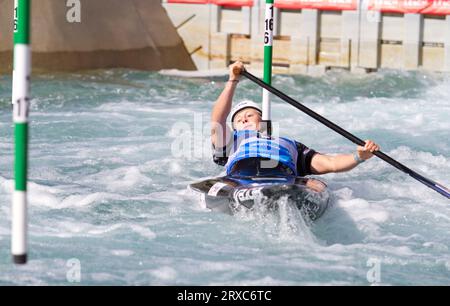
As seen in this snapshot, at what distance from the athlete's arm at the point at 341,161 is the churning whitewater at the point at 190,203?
290 millimetres

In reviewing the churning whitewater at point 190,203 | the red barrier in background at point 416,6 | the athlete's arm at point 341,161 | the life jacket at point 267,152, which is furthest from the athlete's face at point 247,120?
the red barrier in background at point 416,6

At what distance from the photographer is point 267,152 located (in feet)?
23.8

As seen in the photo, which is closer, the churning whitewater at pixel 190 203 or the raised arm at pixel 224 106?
the churning whitewater at pixel 190 203

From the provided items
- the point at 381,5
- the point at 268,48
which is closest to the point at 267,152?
the point at 268,48

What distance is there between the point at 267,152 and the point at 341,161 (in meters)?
0.50

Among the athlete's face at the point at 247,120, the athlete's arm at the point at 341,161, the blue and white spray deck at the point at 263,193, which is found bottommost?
the blue and white spray deck at the point at 263,193

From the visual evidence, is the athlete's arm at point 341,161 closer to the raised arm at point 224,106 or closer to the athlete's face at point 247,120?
the athlete's face at point 247,120

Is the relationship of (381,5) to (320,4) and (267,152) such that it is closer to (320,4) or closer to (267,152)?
(320,4)

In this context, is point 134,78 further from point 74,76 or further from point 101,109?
point 101,109

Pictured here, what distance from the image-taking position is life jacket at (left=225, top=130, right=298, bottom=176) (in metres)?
7.24

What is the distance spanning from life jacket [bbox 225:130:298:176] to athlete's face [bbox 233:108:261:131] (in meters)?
0.16

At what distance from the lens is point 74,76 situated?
528 inches

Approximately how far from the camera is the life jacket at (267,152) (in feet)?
23.7
